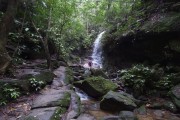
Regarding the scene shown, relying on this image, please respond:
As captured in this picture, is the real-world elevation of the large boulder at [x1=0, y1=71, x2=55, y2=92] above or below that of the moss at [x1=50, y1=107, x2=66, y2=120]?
above

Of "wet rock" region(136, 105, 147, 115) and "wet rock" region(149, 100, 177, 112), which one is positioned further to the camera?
"wet rock" region(149, 100, 177, 112)

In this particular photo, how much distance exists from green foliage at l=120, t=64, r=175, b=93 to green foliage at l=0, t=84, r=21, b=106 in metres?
4.38

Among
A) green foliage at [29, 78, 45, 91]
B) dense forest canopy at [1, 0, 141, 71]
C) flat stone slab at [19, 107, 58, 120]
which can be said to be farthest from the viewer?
dense forest canopy at [1, 0, 141, 71]

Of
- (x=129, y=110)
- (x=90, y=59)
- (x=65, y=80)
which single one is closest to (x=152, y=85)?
(x=129, y=110)

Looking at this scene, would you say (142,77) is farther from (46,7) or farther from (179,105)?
(46,7)

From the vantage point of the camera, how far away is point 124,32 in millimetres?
11859

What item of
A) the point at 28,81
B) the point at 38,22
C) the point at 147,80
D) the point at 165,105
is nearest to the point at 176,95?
the point at 165,105

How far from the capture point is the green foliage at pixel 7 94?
5.13m

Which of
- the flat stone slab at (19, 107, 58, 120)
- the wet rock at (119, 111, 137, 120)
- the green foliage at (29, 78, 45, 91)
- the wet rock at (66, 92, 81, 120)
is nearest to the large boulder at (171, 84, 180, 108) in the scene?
the wet rock at (119, 111, 137, 120)

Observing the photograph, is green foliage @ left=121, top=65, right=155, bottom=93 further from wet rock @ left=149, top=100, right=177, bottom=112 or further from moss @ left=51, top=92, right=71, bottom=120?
moss @ left=51, top=92, right=71, bottom=120

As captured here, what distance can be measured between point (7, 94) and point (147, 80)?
5.08 m

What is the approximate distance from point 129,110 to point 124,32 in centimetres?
624

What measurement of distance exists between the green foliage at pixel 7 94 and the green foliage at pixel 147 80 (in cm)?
438

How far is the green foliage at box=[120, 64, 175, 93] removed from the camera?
8.06 m
